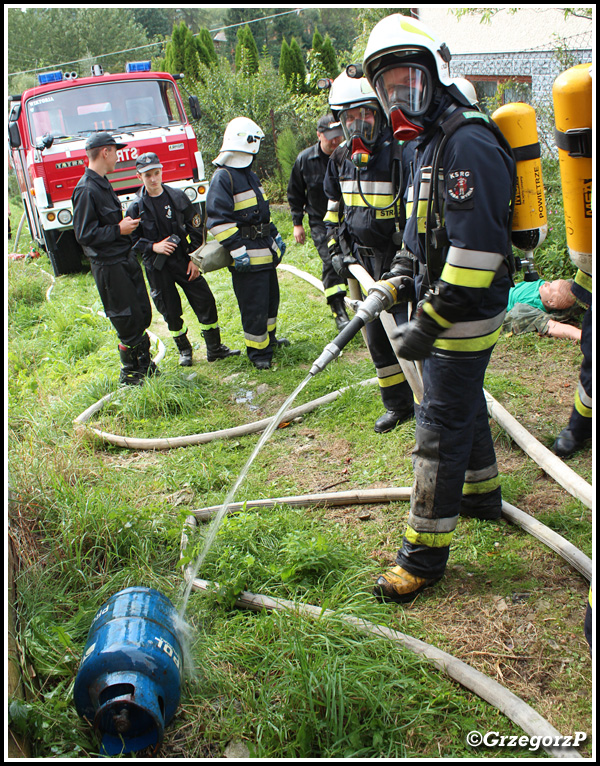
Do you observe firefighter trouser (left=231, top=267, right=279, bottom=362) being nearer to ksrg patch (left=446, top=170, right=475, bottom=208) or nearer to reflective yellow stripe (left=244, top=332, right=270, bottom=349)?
reflective yellow stripe (left=244, top=332, right=270, bottom=349)

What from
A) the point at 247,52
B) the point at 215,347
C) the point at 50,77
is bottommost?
the point at 215,347

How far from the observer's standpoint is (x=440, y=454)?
262 cm

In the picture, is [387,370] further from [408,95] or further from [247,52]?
[247,52]

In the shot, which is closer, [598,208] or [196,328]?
[598,208]

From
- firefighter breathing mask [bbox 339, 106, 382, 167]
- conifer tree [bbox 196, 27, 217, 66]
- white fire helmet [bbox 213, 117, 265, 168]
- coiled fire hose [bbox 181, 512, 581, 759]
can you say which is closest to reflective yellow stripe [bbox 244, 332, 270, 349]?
white fire helmet [bbox 213, 117, 265, 168]

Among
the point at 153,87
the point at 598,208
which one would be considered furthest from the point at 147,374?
the point at 153,87

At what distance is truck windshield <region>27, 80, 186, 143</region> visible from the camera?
377 inches

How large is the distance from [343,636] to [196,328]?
17.7ft

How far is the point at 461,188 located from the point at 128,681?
2.11 meters

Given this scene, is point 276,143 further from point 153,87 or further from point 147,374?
point 147,374

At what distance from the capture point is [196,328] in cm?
743

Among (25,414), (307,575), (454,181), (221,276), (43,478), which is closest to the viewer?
(454,181)

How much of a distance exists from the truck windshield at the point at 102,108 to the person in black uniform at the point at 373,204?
267 inches

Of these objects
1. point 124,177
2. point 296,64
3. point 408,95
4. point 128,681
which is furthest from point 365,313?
point 296,64
